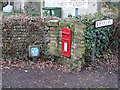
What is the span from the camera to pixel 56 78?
5172 millimetres

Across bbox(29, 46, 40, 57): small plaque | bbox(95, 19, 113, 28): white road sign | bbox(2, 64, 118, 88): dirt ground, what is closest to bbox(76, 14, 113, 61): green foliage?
bbox(95, 19, 113, 28): white road sign

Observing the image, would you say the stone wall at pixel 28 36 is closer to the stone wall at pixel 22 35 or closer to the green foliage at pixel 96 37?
the stone wall at pixel 22 35

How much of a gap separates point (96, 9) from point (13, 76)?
5.85 meters

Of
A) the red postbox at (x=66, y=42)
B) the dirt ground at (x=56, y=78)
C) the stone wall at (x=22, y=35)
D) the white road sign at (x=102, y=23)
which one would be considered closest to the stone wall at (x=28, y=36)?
the stone wall at (x=22, y=35)

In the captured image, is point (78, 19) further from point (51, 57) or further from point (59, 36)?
point (51, 57)

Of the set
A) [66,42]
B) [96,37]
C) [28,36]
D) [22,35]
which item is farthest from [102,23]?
[22,35]

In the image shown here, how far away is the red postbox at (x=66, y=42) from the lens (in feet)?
18.7

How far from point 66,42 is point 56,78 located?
102 cm

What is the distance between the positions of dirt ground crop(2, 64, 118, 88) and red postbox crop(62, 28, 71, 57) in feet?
1.64

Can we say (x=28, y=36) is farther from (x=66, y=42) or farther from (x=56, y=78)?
(x=56, y=78)

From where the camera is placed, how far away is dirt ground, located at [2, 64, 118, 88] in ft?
15.7

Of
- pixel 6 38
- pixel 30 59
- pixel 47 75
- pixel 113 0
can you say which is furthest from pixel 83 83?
pixel 113 0

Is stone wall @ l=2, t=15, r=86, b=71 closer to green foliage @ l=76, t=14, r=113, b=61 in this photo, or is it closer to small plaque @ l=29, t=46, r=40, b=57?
small plaque @ l=29, t=46, r=40, b=57

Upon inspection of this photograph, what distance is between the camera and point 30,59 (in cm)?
651
